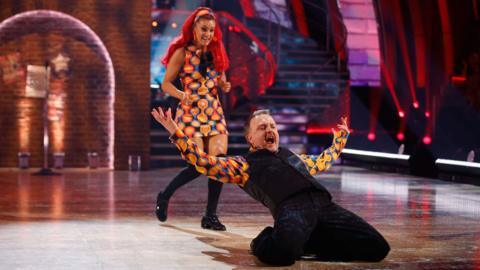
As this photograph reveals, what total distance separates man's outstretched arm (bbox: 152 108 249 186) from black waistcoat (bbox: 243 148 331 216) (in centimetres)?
5

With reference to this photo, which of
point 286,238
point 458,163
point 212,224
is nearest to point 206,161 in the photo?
point 286,238

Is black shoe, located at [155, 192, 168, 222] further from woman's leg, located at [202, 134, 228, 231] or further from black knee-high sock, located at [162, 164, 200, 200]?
woman's leg, located at [202, 134, 228, 231]

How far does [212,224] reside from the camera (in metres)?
5.42

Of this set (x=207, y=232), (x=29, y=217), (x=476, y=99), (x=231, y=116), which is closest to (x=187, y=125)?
(x=207, y=232)

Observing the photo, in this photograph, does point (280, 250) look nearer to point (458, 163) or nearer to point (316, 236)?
point (316, 236)

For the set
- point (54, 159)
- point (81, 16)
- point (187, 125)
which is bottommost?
point (54, 159)

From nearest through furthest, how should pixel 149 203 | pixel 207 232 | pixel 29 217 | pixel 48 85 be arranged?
pixel 207 232, pixel 29 217, pixel 149 203, pixel 48 85

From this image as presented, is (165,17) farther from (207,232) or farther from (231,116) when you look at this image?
(207,232)

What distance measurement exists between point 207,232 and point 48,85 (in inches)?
244

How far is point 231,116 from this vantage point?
535 inches

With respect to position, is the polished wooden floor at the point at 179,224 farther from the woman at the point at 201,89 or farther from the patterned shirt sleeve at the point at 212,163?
the patterned shirt sleeve at the point at 212,163

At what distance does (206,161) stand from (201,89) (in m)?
1.45

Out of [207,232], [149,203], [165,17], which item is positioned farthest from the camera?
[165,17]

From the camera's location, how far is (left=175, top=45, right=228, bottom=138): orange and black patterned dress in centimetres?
546
